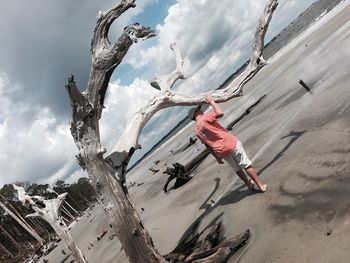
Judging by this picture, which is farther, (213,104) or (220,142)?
(220,142)

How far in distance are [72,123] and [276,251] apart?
382 centimetres

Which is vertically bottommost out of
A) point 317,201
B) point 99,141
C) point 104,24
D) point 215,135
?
point 317,201

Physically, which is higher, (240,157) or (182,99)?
(182,99)

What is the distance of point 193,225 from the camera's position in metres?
10.2

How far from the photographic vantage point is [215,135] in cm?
891

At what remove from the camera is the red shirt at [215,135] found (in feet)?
28.9

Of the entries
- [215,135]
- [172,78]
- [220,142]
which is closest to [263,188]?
[220,142]

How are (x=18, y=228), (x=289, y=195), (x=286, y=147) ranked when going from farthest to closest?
(x=18, y=228) < (x=286, y=147) < (x=289, y=195)

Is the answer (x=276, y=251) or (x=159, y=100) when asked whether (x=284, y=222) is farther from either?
(x=159, y=100)

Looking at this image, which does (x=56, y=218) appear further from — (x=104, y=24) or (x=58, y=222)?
(x=104, y=24)

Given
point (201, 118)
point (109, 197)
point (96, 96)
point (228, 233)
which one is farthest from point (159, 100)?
point (228, 233)

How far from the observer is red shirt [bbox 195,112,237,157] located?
880 cm

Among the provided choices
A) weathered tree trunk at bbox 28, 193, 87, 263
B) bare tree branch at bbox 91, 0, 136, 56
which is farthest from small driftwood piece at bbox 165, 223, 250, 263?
weathered tree trunk at bbox 28, 193, 87, 263

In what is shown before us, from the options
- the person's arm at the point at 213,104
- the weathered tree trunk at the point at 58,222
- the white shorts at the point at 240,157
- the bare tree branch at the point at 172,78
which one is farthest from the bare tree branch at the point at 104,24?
the weathered tree trunk at the point at 58,222
